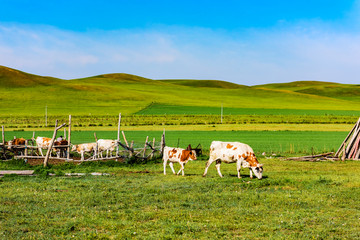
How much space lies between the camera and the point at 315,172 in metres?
21.6

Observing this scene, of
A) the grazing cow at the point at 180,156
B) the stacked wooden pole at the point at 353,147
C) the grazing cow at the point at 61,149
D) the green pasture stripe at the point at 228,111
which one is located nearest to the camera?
the grazing cow at the point at 180,156

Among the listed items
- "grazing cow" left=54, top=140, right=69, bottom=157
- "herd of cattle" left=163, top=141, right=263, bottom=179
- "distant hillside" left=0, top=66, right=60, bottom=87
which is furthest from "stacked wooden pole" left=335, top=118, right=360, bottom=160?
"distant hillside" left=0, top=66, right=60, bottom=87

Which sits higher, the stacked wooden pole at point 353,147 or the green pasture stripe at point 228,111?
the green pasture stripe at point 228,111

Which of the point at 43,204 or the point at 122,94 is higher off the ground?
the point at 122,94

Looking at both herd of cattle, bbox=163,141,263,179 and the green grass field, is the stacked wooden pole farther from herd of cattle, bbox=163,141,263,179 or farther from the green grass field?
the green grass field

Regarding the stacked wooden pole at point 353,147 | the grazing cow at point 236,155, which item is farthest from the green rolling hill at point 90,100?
the grazing cow at point 236,155

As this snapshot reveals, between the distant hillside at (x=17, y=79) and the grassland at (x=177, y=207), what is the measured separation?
450 ft

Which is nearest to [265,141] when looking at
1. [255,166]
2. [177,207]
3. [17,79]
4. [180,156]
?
[180,156]

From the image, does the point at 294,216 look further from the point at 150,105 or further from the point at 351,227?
the point at 150,105

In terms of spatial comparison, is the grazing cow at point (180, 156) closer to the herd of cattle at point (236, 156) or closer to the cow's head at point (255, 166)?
the herd of cattle at point (236, 156)

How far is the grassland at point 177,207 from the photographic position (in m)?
10.2

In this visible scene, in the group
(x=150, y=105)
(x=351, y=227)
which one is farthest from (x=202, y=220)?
(x=150, y=105)

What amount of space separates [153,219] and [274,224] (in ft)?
11.2

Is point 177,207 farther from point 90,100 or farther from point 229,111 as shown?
point 90,100
